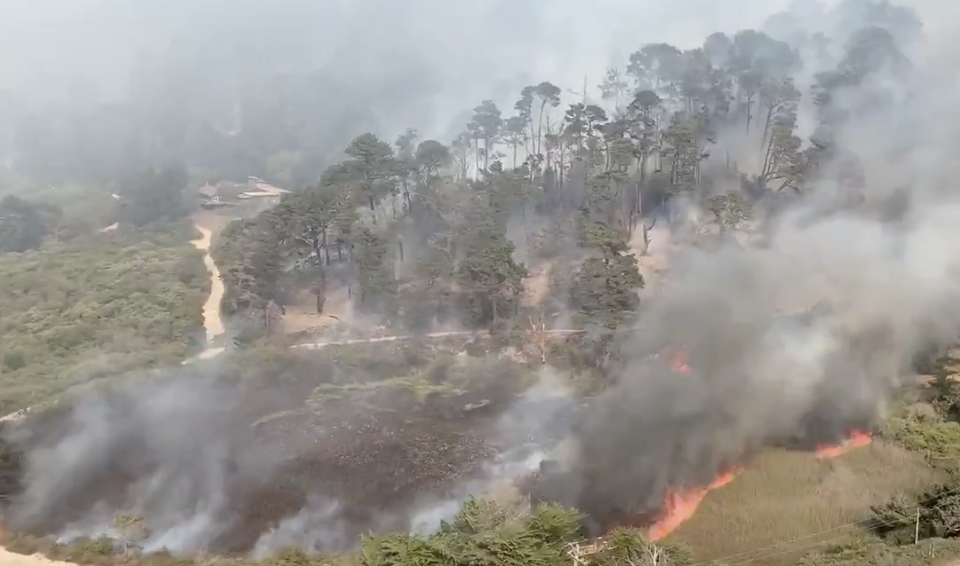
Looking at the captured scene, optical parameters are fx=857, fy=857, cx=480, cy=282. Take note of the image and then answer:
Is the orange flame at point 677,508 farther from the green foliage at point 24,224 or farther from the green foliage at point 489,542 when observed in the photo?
the green foliage at point 24,224

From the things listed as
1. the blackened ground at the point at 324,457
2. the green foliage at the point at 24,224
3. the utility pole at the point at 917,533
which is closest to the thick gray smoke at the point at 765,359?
the blackened ground at the point at 324,457

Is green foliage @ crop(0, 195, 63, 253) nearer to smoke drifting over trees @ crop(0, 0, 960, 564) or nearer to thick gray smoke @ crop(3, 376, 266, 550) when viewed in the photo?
smoke drifting over trees @ crop(0, 0, 960, 564)

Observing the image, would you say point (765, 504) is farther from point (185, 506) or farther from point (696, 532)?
point (185, 506)

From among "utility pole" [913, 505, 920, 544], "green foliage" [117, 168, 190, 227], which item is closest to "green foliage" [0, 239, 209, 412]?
"green foliage" [117, 168, 190, 227]

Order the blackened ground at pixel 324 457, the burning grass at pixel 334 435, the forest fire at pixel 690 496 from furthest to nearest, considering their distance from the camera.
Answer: the burning grass at pixel 334 435
the blackened ground at pixel 324 457
the forest fire at pixel 690 496

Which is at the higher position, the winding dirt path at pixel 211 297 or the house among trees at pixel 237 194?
the house among trees at pixel 237 194

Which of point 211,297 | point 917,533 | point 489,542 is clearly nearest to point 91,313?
point 211,297

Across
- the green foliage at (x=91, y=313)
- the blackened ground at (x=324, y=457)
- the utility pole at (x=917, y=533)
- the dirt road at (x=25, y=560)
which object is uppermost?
the utility pole at (x=917, y=533)

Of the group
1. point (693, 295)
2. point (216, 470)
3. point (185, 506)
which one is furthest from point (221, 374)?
point (693, 295)
